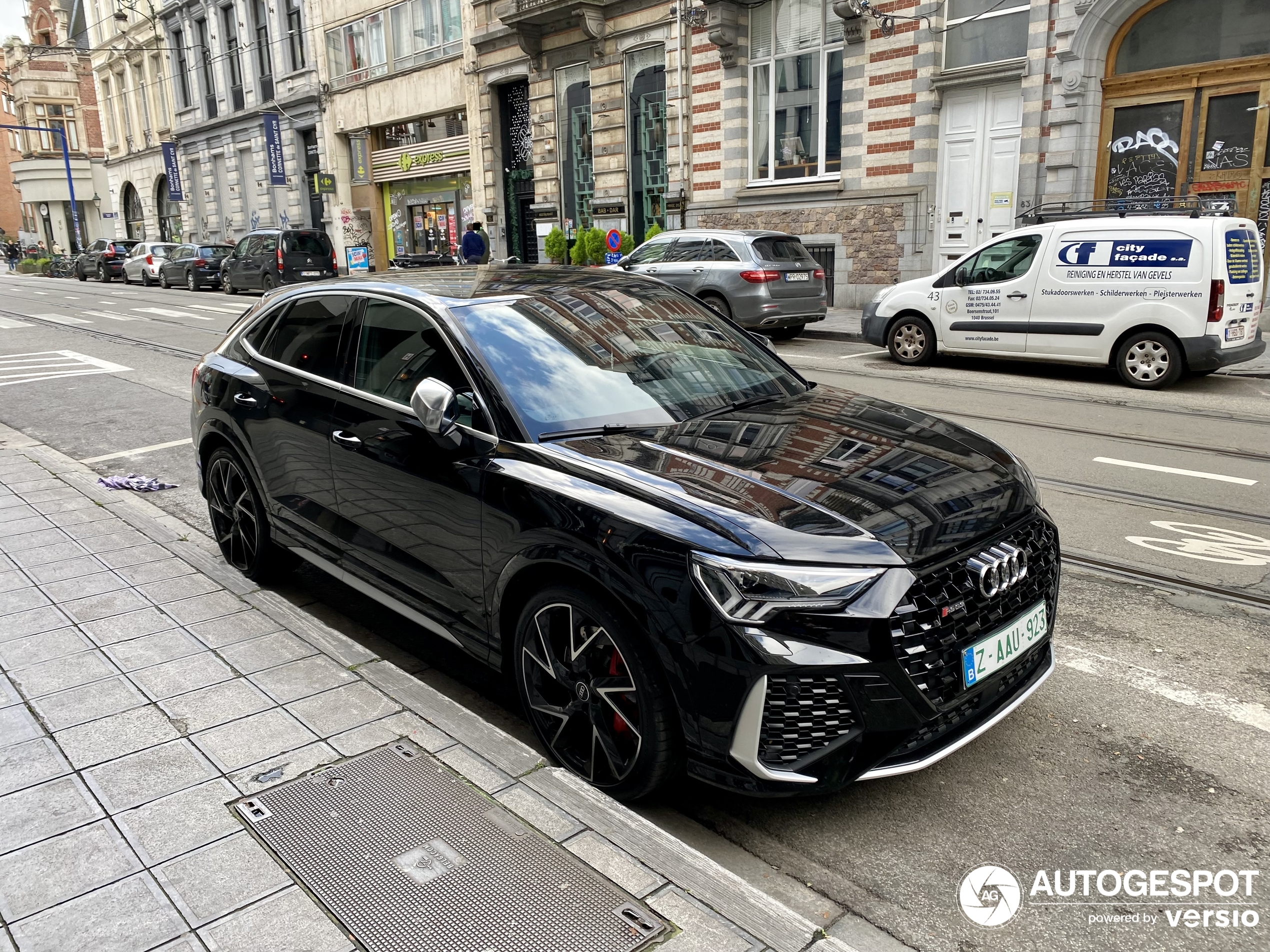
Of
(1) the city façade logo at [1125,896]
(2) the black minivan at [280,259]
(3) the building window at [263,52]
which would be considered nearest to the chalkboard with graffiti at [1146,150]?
(1) the city façade logo at [1125,896]

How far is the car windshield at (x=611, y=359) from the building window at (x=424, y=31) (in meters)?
27.6

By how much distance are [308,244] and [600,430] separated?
83.2 ft

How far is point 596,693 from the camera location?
3078mm

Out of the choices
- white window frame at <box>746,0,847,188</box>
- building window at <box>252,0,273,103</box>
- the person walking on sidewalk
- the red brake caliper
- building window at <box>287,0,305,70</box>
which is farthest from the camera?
building window at <box>252,0,273,103</box>

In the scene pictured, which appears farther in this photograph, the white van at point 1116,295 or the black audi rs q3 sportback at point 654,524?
the white van at point 1116,295

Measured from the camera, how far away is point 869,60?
18.2m

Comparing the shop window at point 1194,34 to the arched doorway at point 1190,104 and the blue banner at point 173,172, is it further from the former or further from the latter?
the blue banner at point 173,172

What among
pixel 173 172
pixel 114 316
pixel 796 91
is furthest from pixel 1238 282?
pixel 173 172

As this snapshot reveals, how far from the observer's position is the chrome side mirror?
3.44 meters

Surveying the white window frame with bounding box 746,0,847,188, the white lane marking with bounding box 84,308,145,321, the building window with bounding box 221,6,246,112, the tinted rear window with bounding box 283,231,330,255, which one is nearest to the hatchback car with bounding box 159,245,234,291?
the tinted rear window with bounding box 283,231,330,255

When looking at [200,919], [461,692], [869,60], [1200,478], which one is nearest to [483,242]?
[869,60]

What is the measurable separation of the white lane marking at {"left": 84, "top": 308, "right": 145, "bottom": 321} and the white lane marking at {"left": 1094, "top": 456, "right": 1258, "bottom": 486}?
19754mm

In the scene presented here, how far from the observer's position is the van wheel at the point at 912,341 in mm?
12438

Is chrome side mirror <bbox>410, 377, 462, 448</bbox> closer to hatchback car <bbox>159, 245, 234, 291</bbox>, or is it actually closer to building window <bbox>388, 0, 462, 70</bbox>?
building window <bbox>388, 0, 462, 70</bbox>
